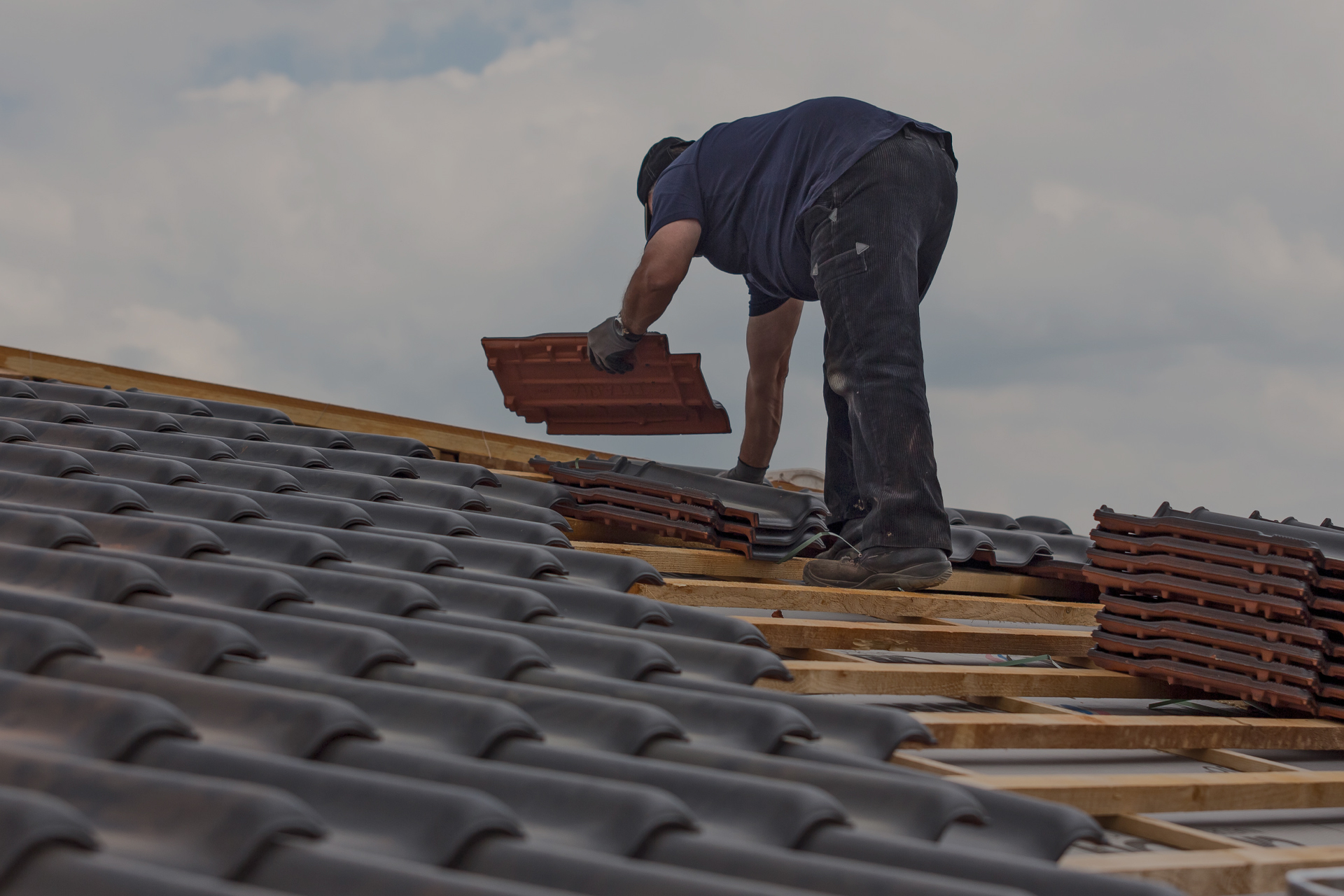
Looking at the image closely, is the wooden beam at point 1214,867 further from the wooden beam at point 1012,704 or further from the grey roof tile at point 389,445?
the grey roof tile at point 389,445

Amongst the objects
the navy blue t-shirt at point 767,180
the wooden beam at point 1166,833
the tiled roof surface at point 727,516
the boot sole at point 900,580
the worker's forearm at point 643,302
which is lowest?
the wooden beam at point 1166,833

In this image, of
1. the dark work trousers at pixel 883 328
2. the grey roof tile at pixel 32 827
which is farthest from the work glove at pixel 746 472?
the grey roof tile at pixel 32 827

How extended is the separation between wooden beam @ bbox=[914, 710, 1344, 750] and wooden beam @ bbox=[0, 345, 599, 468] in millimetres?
4629

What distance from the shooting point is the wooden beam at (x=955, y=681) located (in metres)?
3.30

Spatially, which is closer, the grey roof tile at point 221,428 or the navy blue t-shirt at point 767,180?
the navy blue t-shirt at point 767,180

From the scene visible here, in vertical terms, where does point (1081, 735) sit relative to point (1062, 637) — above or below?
below

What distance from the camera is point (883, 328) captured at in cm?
448

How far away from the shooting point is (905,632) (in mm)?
3994

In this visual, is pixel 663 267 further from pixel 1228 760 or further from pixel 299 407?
pixel 299 407

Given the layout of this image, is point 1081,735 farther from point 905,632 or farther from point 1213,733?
point 905,632

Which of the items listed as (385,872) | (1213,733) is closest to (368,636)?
(385,872)

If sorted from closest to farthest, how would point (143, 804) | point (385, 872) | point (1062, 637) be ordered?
point (385, 872), point (143, 804), point (1062, 637)

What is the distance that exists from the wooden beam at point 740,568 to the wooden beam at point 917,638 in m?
0.54

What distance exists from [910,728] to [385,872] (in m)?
1.21
